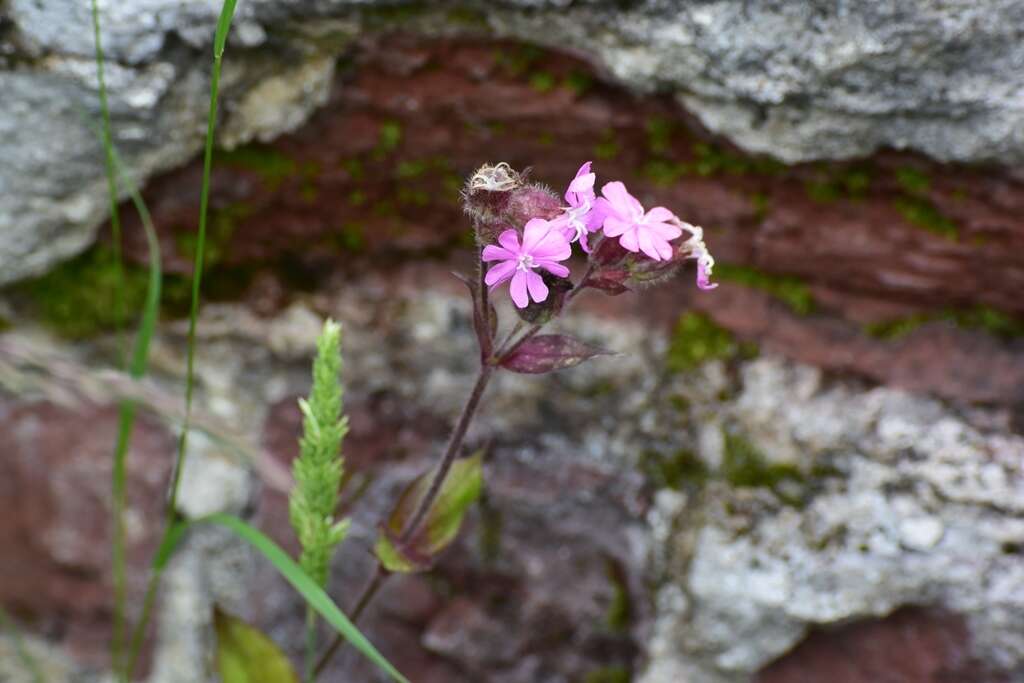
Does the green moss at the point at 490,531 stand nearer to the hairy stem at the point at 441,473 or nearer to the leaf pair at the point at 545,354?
the hairy stem at the point at 441,473

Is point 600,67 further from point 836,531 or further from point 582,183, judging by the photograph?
point 836,531

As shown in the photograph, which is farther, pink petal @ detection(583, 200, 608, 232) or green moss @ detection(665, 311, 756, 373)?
green moss @ detection(665, 311, 756, 373)

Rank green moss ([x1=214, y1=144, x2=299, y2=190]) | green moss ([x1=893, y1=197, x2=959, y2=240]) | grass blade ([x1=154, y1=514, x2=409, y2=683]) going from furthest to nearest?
green moss ([x1=214, y1=144, x2=299, y2=190])
green moss ([x1=893, y1=197, x2=959, y2=240])
grass blade ([x1=154, y1=514, x2=409, y2=683])

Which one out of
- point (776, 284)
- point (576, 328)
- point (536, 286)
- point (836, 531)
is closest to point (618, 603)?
point (836, 531)

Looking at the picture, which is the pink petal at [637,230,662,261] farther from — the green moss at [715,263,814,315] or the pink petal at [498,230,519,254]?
the green moss at [715,263,814,315]

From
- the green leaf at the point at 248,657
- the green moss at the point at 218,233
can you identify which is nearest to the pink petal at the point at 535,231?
the green moss at the point at 218,233

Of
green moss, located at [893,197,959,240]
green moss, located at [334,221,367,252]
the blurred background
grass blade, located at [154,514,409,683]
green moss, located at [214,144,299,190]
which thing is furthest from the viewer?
green moss, located at [334,221,367,252]

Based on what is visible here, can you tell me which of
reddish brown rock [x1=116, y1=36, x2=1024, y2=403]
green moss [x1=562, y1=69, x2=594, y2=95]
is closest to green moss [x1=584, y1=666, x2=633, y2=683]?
reddish brown rock [x1=116, y1=36, x2=1024, y2=403]
